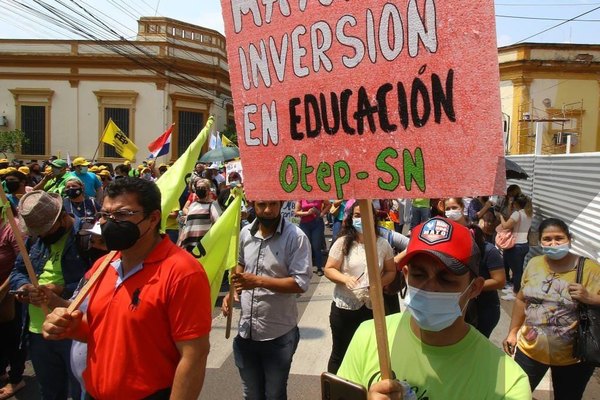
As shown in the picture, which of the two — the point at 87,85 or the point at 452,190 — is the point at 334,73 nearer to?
the point at 452,190

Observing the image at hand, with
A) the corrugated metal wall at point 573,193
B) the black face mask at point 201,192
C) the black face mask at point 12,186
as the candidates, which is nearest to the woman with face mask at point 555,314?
the corrugated metal wall at point 573,193

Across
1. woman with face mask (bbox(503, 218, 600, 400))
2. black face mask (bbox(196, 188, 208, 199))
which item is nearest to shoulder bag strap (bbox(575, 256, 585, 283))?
woman with face mask (bbox(503, 218, 600, 400))

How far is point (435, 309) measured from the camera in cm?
169

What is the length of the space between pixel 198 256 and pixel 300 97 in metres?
1.81

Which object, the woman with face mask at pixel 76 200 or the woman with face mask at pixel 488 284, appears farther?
the woman with face mask at pixel 76 200

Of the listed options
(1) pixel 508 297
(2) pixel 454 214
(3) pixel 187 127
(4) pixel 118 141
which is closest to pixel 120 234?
(2) pixel 454 214

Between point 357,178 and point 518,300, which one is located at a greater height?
point 357,178

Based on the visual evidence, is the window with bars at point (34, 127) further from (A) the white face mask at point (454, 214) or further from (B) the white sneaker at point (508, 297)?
(A) the white face mask at point (454, 214)

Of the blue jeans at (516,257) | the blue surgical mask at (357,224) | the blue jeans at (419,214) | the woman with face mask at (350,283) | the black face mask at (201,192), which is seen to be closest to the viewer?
the woman with face mask at (350,283)

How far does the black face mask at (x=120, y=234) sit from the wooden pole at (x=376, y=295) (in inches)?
45.8

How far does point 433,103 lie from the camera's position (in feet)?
5.13

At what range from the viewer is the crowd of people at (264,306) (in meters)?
1.70

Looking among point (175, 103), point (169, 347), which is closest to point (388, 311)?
point (169, 347)

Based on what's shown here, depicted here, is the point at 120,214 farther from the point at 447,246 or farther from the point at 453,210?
the point at 453,210
